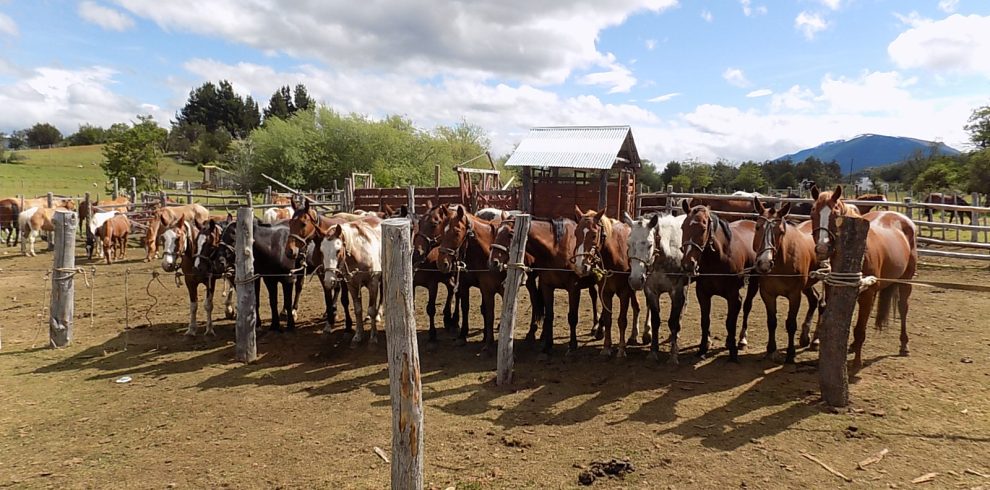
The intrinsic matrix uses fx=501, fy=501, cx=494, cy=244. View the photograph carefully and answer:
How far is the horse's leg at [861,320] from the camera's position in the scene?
596 centimetres

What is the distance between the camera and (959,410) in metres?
5.12

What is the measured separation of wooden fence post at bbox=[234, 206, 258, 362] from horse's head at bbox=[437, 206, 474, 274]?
2712 millimetres

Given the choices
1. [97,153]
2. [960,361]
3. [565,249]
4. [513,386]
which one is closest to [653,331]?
[565,249]

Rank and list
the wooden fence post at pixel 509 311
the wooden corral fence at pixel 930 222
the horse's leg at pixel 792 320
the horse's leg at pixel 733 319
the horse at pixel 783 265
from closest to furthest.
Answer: the wooden fence post at pixel 509 311 < the horse at pixel 783 265 < the horse's leg at pixel 792 320 < the horse's leg at pixel 733 319 < the wooden corral fence at pixel 930 222

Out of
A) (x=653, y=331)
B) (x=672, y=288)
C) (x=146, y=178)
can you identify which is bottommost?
(x=653, y=331)

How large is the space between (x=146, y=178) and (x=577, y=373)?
39377mm

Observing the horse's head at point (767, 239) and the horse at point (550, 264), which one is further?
the horse at point (550, 264)

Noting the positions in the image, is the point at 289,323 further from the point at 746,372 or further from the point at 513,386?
the point at 746,372

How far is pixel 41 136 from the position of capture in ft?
306

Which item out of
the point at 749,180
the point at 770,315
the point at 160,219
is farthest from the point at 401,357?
the point at 749,180

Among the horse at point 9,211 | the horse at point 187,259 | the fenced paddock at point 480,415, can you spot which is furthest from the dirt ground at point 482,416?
the horse at point 9,211

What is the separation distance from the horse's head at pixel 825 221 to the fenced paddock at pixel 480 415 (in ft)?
5.09

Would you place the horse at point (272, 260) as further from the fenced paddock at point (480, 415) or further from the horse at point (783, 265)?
the horse at point (783, 265)

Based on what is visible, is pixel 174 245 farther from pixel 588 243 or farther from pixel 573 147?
pixel 573 147
